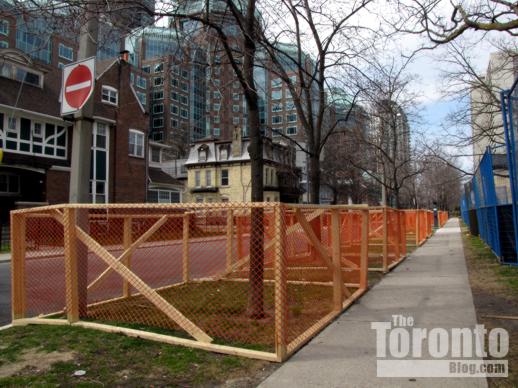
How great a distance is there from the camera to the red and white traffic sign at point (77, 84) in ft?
20.1

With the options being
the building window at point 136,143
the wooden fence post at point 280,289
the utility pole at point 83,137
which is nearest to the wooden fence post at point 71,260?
the utility pole at point 83,137

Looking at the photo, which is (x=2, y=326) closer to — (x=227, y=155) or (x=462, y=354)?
(x=462, y=354)

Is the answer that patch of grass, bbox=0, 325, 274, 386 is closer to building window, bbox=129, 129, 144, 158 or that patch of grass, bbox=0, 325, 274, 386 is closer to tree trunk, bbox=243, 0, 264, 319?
tree trunk, bbox=243, 0, 264, 319

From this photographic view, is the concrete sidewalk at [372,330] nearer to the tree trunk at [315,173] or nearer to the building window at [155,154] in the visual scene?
the tree trunk at [315,173]

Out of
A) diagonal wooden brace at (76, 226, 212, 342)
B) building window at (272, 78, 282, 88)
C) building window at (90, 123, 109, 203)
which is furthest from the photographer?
building window at (90, 123, 109, 203)

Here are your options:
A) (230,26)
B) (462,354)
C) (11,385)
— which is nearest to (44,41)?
(230,26)

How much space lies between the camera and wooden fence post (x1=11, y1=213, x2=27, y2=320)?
6.26m

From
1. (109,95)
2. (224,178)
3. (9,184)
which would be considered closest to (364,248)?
(9,184)

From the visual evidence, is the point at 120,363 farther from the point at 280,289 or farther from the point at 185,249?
the point at 185,249

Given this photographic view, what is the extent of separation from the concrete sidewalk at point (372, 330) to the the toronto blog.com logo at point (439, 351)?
115 millimetres

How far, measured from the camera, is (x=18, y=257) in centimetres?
636

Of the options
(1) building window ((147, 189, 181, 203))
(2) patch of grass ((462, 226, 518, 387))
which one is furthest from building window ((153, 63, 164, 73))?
(1) building window ((147, 189, 181, 203))

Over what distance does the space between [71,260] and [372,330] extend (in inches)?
155

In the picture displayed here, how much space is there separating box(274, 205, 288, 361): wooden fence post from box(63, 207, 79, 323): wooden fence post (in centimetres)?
289
